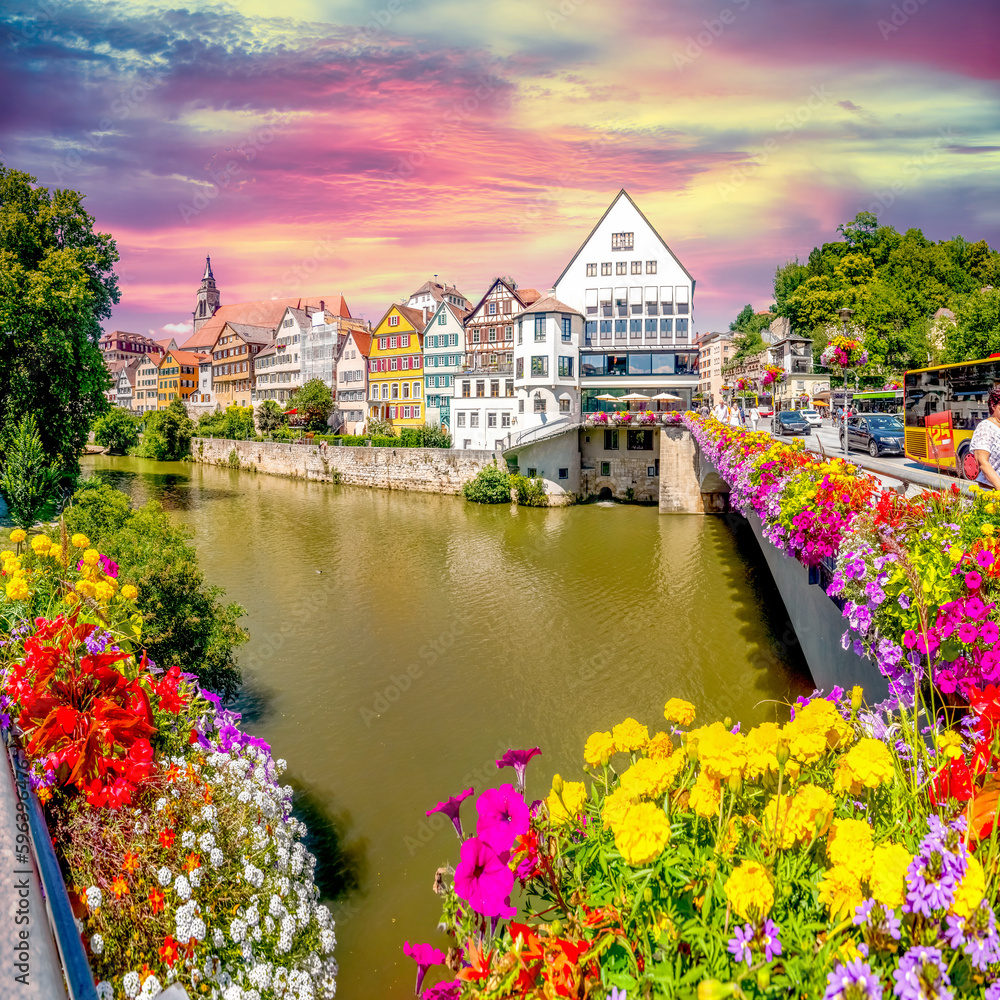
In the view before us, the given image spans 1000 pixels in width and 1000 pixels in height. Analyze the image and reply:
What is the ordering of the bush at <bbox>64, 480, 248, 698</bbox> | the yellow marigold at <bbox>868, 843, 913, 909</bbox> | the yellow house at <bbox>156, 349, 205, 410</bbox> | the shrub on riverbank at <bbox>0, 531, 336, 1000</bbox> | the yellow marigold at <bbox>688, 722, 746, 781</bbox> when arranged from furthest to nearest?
the yellow house at <bbox>156, 349, 205, 410</bbox> < the bush at <bbox>64, 480, 248, 698</bbox> < the shrub on riverbank at <bbox>0, 531, 336, 1000</bbox> < the yellow marigold at <bbox>688, 722, 746, 781</bbox> < the yellow marigold at <bbox>868, 843, 913, 909</bbox>

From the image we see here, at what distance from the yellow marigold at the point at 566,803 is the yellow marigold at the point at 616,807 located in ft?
0.86

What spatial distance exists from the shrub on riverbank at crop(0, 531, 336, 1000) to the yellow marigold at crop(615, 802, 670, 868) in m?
2.75

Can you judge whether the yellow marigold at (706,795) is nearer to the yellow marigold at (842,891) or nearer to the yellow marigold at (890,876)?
the yellow marigold at (842,891)

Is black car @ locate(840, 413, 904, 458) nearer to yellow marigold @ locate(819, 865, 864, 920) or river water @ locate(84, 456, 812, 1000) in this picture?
river water @ locate(84, 456, 812, 1000)

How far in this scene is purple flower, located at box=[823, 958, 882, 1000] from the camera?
67.1 inches

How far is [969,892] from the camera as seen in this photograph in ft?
6.07

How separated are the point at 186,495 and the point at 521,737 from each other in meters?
39.7

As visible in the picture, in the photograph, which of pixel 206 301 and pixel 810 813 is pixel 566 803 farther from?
pixel 206 301

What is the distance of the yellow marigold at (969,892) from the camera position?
184 centimetres

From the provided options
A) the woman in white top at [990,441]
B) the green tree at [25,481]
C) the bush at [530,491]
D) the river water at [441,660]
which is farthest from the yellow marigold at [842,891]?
the bush at [530,491]

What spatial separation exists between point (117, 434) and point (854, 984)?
85000 millimetres

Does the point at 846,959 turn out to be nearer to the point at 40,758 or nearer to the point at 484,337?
the point at 40,758

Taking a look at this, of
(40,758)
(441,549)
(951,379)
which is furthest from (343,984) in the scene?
(441,549)

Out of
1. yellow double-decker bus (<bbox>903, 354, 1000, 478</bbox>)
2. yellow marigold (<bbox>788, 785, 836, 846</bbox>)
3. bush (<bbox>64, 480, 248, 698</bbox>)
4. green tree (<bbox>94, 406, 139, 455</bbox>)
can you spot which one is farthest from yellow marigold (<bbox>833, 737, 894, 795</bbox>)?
green tree (<bbox>94, 406, 139, 455</bbox>)
